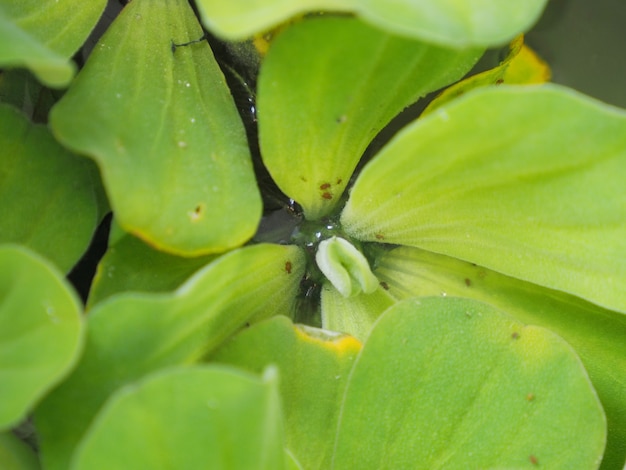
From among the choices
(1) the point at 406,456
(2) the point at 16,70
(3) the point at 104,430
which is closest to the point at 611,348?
(1) the point at 406,456

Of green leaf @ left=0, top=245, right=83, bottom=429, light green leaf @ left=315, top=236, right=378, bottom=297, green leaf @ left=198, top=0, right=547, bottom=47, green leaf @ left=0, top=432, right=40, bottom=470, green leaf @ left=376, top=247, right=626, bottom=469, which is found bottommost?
green leaf @ left=0, top=432, right=40, bottom=470

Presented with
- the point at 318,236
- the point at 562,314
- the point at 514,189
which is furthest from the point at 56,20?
the point at 562,314

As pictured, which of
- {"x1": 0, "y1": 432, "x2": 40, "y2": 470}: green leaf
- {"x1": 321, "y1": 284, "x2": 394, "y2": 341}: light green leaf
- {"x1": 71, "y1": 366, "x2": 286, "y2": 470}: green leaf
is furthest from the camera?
{"x1": 321, "y1": 284, "x2": 394, "y2": 341}: light green leaf

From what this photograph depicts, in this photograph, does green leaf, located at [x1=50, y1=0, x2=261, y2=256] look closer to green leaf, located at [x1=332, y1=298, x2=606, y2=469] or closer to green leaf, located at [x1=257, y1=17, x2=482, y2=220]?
green leaf, located at [x1=257, y1=17, x2=482, y2=220]

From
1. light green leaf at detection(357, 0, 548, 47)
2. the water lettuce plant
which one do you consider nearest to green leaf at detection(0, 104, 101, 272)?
the water lettuce plant

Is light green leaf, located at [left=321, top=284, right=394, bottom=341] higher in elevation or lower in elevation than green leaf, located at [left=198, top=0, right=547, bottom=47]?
lower

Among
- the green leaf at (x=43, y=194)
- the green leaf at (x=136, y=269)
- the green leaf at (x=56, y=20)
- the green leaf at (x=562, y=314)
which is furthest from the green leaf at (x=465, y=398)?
the green leaf at (x=56, y=20)

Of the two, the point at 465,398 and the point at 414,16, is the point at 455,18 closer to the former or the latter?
the point at 414,16

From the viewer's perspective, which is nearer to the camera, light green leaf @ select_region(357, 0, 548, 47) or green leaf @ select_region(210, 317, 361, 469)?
light green leaf @ select_region(357, 0, 548, 47)
